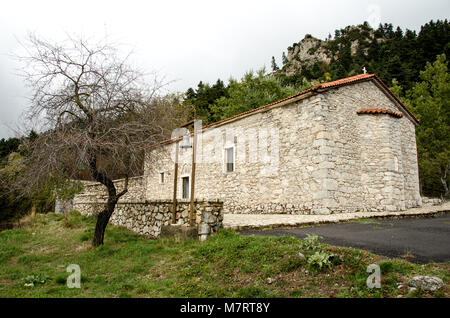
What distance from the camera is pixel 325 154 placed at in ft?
33.1

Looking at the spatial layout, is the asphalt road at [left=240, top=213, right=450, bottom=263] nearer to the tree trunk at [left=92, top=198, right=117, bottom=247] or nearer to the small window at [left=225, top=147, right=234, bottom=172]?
the tree trunk at [left=92, top=198, right=117, bottom=247]

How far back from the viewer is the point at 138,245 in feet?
22.8

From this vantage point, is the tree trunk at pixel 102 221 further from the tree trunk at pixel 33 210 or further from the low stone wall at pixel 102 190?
the tree trunk at pixel 33 210

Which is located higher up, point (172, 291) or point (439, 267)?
point (439, 267)

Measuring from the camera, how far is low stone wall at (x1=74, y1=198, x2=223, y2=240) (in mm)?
6781

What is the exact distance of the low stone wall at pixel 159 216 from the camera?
22.2 feet

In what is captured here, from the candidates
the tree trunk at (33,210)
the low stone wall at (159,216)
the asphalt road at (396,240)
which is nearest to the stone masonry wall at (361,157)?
the asphalt road at (396,240)

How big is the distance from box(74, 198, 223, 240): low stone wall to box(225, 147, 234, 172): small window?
5.70 m

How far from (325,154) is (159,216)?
20.2 ft

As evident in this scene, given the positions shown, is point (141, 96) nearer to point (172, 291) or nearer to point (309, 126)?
point (172, 291)

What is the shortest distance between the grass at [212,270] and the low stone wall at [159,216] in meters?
0.41

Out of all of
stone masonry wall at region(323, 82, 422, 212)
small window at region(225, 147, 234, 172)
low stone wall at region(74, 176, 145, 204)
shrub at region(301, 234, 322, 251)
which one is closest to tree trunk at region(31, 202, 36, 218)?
low stone wall at region(74, 176, 145, 204)

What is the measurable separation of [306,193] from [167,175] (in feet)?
31.4
